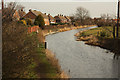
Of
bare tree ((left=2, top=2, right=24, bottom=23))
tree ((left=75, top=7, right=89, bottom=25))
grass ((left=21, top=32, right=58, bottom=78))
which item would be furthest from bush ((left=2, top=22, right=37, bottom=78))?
tree ((left=75, top=7, right=89, bottom=25))

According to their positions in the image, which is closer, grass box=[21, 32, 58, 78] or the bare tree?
the bare tree

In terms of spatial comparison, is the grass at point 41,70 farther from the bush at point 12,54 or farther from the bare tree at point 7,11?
the bare tree at point 7,11

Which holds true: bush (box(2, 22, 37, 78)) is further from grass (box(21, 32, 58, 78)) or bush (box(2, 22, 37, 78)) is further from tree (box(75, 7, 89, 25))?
tree (box(75, 7, 89, 25))

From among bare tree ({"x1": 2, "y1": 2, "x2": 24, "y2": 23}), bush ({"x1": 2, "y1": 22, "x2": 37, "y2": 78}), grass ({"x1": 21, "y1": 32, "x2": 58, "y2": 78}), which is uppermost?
bare tree ({"x1": 2, "y1": 2, "x2": 24, "y2": 23})

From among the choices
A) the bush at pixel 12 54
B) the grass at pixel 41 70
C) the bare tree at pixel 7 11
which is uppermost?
the bare tree at pixel 7 11

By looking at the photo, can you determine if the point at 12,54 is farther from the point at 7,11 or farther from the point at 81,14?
the point at 81,14

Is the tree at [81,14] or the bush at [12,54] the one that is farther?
the tree at [81,14]

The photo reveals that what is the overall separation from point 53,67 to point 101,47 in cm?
1147

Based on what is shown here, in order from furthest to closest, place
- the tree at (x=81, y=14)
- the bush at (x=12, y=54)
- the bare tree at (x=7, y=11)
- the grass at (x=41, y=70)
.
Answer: the tree at (x=81, y=14) → the grass at (x=41, y=70) → the bare tree at (x=7, y=11) → the bush at (x=12, y=54)

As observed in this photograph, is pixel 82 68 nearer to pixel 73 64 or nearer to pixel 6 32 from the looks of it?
pixel 73 64

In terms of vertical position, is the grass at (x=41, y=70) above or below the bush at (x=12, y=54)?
below

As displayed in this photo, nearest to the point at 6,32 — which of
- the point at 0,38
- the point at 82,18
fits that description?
the point at 0,38

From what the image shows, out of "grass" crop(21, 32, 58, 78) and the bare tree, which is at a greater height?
the bare tree

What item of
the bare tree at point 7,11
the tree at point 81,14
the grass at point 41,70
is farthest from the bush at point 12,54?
the tree at point 81,14
